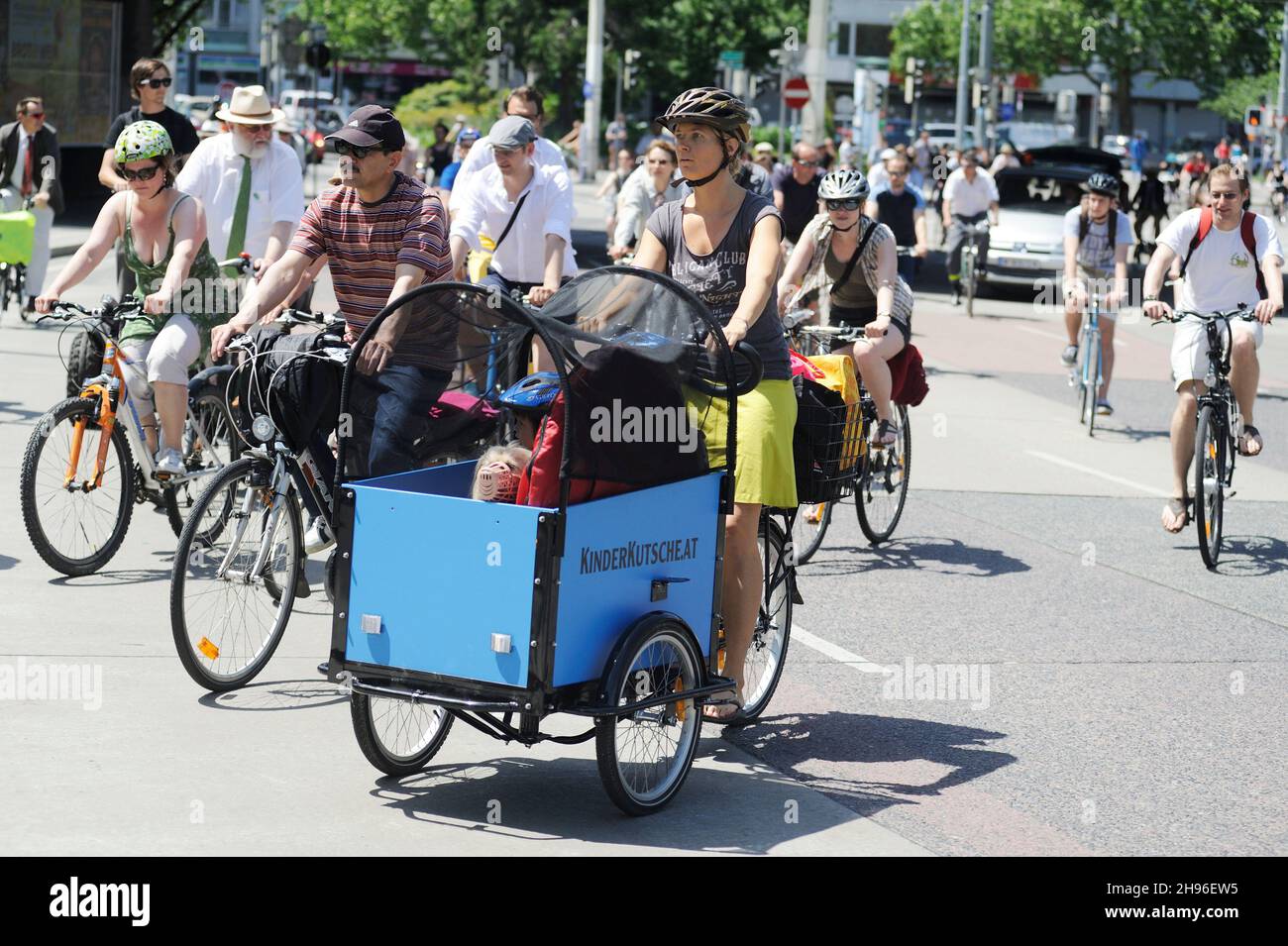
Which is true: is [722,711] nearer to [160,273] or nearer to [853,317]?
[160,273]

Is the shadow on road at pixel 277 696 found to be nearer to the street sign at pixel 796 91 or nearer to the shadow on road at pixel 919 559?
the shadow on road at pixel 919 559

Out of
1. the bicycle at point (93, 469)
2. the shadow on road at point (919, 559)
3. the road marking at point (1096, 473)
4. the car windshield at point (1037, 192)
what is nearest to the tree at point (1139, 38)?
the car windshield at point (1037, 192)

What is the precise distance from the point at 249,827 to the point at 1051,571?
5212 mm

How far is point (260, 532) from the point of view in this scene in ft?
20.8

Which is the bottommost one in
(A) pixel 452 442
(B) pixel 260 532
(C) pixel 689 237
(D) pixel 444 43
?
(B) pixel 260 532

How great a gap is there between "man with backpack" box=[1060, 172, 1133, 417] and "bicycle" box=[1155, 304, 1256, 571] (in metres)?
3.83

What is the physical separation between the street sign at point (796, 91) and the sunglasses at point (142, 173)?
23.1 metres

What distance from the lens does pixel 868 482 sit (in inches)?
374

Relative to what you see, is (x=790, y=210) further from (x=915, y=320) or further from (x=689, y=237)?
(x=689, y=237)

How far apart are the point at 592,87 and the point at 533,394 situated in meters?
47.5

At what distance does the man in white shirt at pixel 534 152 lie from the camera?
33.7 ft

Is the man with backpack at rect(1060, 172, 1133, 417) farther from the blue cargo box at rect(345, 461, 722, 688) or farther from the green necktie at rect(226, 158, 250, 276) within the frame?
the blue cargo box at rect(345, 461, 722, 688)
